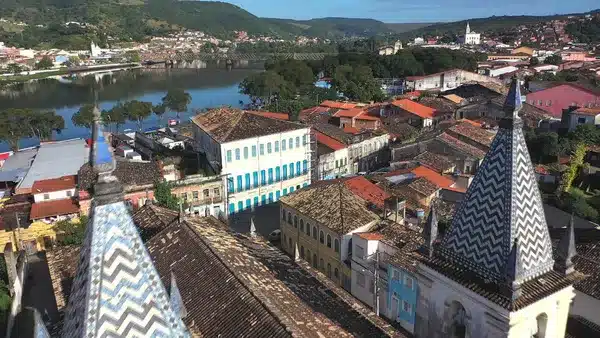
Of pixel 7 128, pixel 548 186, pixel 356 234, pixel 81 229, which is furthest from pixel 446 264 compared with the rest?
pixel 7 128

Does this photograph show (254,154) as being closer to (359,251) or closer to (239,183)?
(239,183)

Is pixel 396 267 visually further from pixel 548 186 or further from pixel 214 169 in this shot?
pixel 548 186

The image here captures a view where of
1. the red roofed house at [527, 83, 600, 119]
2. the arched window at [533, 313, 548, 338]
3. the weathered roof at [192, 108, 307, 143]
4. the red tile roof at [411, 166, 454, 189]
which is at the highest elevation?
the arched window at [533, 313, 548, 338]

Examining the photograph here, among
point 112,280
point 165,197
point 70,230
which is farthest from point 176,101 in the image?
point 112,280

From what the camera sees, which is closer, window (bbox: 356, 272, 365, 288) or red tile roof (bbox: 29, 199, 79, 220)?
window (bbox: 356, 272, 365, 288)

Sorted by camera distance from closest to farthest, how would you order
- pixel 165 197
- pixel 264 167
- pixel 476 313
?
1. pixel 476 313
2. pixel 165 197
3. pixel 264 167

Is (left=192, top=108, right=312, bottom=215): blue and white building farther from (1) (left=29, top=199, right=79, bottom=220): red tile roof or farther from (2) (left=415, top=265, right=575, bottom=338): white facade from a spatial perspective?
(2) (left=415, top=265, right=575, bottom=338): white facade

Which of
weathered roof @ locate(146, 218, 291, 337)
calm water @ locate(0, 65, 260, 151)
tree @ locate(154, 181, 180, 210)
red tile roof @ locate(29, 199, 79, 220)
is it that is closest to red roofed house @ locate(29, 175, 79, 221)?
red tile roof @ locate(29, 199, 79, 220)
